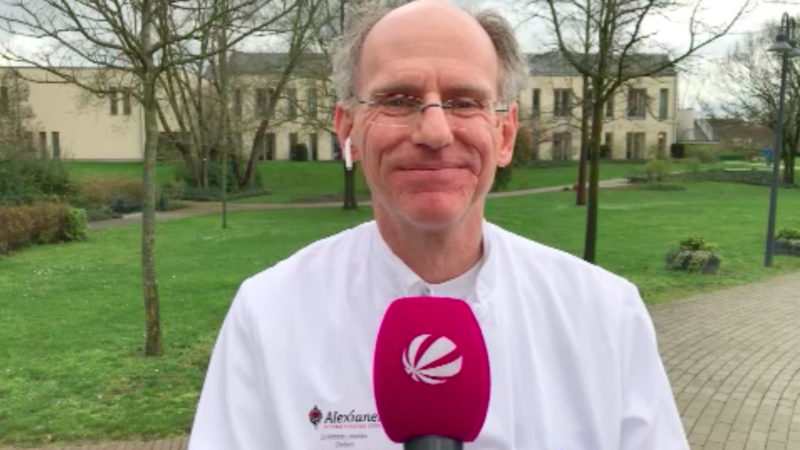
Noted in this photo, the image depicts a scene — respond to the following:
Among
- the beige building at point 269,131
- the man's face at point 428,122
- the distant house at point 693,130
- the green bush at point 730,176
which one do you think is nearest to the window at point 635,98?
the beige building at point 269,131

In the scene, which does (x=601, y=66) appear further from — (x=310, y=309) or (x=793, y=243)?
(x=310, y=309)

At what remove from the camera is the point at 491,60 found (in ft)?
5.88

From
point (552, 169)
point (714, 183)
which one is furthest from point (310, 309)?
point (552, 169)

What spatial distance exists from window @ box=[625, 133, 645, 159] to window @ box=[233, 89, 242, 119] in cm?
3419

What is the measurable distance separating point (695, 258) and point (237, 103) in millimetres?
25030

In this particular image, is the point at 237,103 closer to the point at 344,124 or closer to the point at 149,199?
the point at 149,199

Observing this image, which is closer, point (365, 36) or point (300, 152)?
point (365, 36)

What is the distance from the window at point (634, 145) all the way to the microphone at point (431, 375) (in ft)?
197

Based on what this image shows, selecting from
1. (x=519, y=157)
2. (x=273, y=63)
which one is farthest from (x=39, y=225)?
(x=519, y=157)

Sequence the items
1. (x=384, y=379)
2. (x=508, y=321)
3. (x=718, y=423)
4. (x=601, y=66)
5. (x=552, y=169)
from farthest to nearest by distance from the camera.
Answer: (x=552, y=169), (x=601, y=66), (x=718, y=423), (x=508, y=321), (x=384, y=379)

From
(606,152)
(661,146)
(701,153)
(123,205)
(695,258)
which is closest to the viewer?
(695,258)

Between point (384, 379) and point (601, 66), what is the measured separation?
11.7m

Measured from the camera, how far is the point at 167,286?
12812 mm

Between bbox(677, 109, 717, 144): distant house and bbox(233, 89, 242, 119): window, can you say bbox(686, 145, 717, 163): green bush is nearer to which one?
bbox(677, 109, 717, 144): distant house
